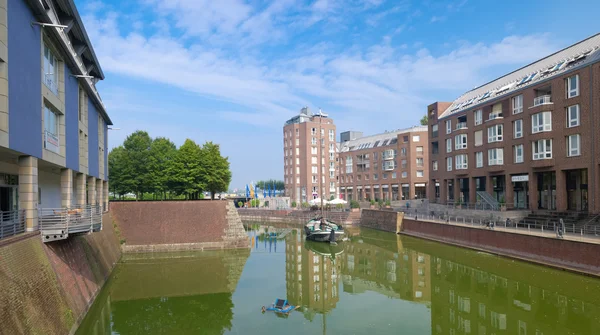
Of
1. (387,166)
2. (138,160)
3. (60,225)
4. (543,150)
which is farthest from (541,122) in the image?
(138,160)

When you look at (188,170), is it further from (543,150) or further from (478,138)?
(543,150)

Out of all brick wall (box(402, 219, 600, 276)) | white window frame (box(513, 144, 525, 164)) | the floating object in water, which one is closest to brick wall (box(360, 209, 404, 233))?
brick wall (box(402, 219, 600, 276))

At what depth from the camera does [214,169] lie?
5303 cm

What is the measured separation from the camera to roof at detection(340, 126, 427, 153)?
83.5 m

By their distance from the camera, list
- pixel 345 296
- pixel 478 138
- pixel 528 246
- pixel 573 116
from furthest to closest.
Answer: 1. pixel 478 138
2. pixel 573 116
3. pixel 528 246
4. pixel 345 296

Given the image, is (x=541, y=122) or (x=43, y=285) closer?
(x=43, y=285)

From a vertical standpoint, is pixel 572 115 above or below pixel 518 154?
above

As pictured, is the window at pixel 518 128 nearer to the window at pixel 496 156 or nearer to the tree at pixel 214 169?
the window at pixel 496 156

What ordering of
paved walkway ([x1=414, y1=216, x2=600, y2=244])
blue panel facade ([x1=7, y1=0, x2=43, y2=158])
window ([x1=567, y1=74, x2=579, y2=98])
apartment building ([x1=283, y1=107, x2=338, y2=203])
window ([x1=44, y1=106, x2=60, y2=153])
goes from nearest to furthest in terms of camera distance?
blue panel facade ([x1=7, y1=0, x2=43, y2=158]), window ([x1=44, y1=106, x2=60, y2=153]), paved walkway ([x1=414, y1=216, x2=600, y2=244]), window ([x1=567, y1=74, x2=579, y2=98]), apartment building ([x1=283, y1=107, x2=338, y2=203])

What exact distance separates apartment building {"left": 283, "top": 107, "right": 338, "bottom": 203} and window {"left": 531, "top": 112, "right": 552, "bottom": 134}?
58922 mm

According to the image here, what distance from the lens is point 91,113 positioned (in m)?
28.1

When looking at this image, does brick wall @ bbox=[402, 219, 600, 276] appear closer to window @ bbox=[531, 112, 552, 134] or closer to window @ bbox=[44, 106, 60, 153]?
window @ bbox=[531, 112, 552, 134]

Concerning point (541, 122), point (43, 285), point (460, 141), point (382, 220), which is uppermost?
point (541, 122)

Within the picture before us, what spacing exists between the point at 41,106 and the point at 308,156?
265ft
